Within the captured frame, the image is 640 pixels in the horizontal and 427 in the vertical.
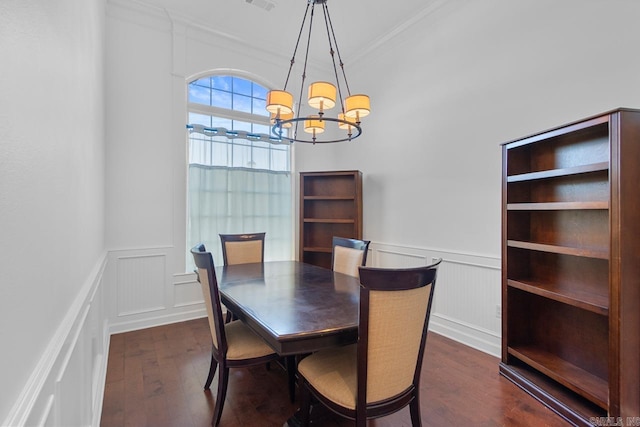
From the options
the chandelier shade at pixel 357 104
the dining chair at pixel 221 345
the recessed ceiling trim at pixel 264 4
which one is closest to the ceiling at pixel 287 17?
the recessed ceiling trim at pixel 264 4

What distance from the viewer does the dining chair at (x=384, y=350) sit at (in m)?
1.31

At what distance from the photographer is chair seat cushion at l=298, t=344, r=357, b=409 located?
4.64ft

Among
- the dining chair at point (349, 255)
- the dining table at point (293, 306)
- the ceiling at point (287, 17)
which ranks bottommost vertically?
the dining table at point (293, 306)

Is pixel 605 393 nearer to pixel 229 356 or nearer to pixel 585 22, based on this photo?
pixel 229 356

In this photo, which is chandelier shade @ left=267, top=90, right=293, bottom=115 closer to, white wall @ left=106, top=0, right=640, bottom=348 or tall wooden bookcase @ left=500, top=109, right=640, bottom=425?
tall wooden bookcase @ left=500, top=109, right=640, bottom=425

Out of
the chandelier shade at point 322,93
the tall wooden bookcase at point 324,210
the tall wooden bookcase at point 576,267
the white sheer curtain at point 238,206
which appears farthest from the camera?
the tall wooden bookcase at point 324,210

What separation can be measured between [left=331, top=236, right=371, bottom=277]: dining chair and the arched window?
149 cm

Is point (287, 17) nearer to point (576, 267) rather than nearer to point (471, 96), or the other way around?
point (471, 96)

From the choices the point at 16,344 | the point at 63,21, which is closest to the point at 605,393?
the point at 16,344

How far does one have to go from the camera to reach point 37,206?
2.58 feet

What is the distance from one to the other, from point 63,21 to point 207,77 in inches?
116

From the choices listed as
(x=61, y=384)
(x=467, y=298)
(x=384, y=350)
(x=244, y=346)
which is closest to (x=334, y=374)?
(x=384, y=350)

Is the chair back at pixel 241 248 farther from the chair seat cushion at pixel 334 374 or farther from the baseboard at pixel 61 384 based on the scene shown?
the chair seat cushion at pixel 334 374

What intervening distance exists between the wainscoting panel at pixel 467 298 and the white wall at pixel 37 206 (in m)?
2.94
